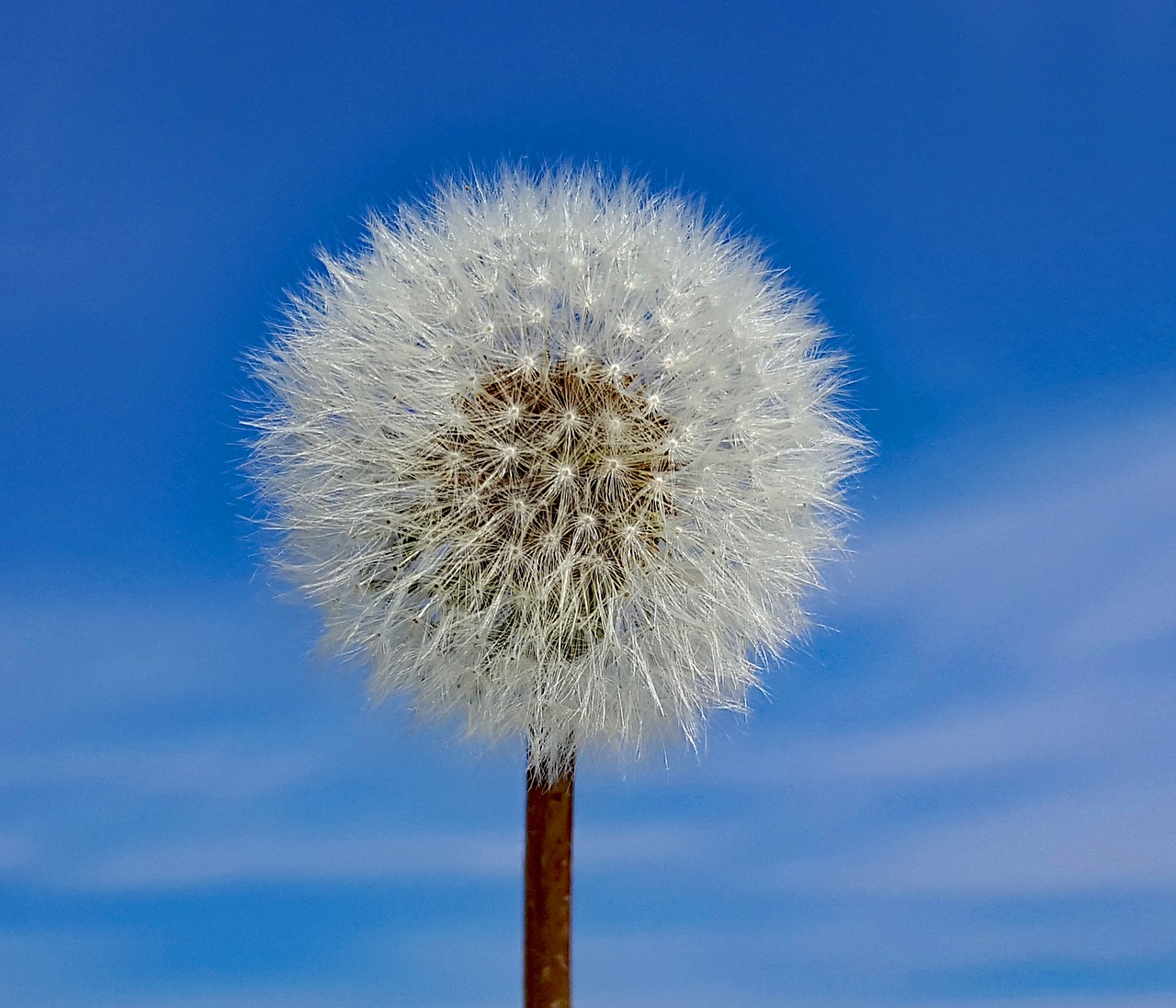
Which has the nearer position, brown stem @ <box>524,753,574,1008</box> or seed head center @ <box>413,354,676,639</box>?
seed head center @ <box>413,354,676,639</box>

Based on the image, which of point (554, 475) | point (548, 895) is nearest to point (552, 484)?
point (554, 475)

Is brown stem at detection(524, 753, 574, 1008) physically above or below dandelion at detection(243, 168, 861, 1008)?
below

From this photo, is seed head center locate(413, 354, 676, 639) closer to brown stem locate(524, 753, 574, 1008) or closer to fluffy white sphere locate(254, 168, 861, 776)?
fluffy white sphere locate(254, 168, 861, 776)

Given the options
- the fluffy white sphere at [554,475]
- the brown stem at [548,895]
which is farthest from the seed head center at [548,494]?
the brown stem at [548,895]

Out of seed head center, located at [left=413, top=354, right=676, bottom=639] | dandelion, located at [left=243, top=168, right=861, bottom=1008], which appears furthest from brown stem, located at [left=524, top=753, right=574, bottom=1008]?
seed head center, located at [left=413, top=354, right=676, bottom=639]

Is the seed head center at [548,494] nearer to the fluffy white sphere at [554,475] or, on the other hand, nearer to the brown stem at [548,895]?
the fluffy white sphere at [554,475]

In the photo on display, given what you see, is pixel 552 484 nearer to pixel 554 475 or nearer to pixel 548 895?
pixel 554 475
